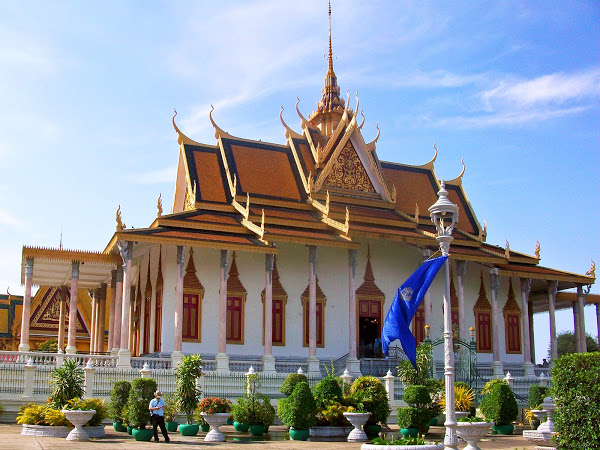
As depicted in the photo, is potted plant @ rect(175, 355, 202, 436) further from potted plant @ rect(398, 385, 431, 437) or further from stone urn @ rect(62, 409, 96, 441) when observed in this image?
potted plant @ rect(398, 385, 431, 437)

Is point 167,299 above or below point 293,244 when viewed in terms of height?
below

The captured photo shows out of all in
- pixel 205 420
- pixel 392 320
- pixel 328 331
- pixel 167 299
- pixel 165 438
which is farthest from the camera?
pixel 328 331

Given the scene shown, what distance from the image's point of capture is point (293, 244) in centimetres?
2575

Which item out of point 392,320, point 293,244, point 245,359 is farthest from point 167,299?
point 392,320

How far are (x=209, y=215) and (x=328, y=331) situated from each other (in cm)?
569

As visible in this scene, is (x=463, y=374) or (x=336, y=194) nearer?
(x=463, y=374)

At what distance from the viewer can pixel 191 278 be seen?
24.0 meters

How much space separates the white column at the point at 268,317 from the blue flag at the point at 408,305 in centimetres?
1081

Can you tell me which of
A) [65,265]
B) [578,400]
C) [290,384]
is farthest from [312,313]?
[578,400]

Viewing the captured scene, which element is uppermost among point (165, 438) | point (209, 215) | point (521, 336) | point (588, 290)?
point (209, 215)

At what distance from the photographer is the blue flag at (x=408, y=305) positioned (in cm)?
1195

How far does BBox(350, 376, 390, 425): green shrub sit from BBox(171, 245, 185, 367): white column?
22.2ft

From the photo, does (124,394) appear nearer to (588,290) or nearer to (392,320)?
(392,320)

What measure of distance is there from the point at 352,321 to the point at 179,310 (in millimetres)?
5590
